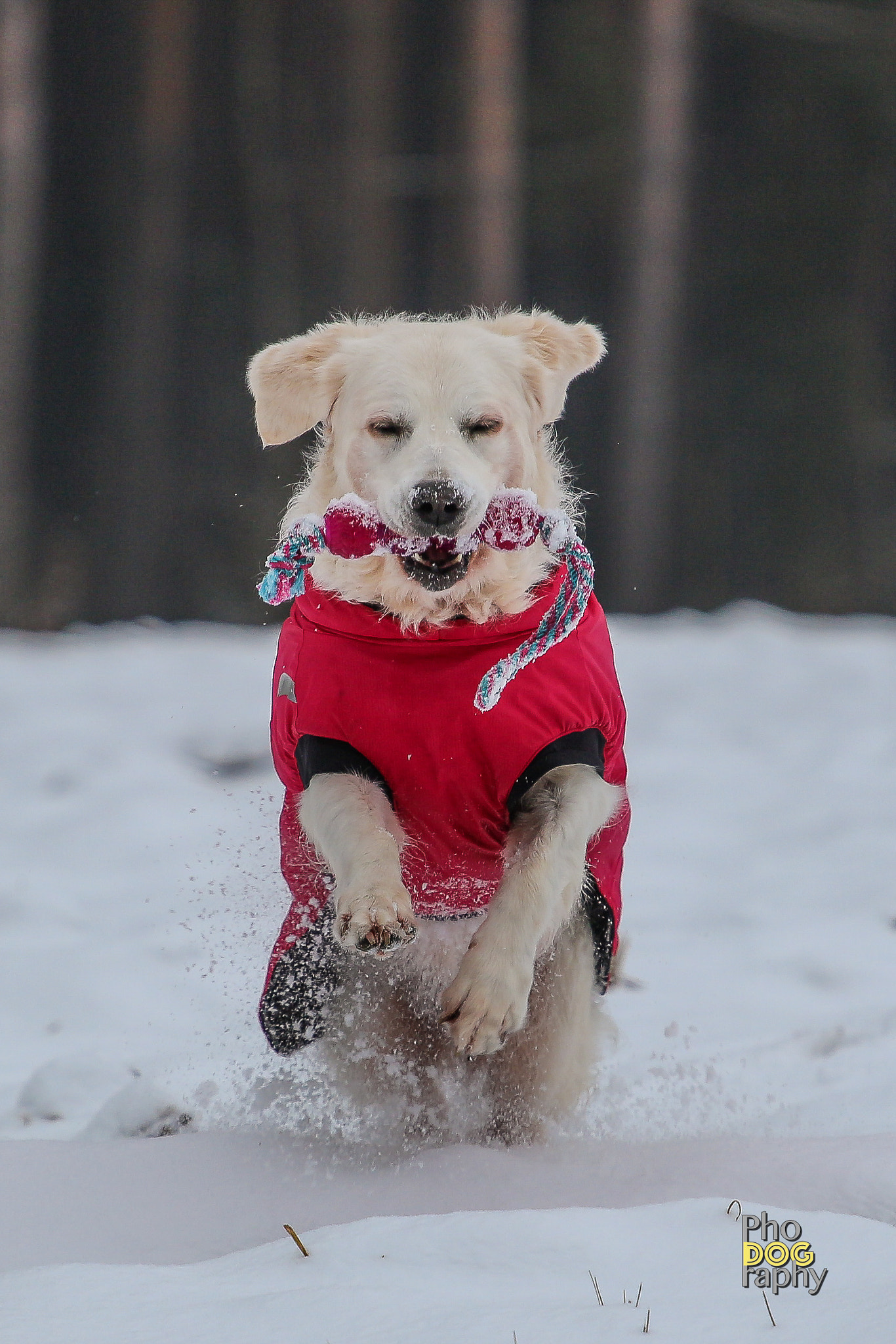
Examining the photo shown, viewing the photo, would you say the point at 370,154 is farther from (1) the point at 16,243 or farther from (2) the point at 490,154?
(1) the point at 16,243

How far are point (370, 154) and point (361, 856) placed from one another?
31.5 ft

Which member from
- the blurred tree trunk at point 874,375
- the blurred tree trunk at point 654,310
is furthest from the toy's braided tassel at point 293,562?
the blurred tree trunk at point 874,375

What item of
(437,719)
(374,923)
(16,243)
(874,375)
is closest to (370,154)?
(16,243)

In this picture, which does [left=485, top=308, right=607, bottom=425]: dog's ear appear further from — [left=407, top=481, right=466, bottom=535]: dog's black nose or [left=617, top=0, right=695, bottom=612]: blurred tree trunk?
[left=617, top=0, right=695, bottom=612]: blurred tree trunk

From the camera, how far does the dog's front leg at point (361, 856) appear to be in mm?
2482

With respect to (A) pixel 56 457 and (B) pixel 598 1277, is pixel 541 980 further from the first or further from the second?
(A) pixel 56 457

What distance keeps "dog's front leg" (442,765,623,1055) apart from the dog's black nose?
2.01 ft

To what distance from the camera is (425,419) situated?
2.94 m

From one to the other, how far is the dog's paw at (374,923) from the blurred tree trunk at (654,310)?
295 inches

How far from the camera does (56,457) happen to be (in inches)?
409

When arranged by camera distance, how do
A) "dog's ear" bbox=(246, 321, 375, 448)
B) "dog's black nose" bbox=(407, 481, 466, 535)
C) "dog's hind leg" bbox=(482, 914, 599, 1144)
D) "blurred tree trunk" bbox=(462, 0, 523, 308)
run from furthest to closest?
"blurred tree trunk" bbox=(462, 0, 523, 308)
"dog's ear" bbox=(246, 321, 375, 448)
"dog's hind leg" bbox=(482, 914, 599, 1144)
"dog's black nose" bbox=(407, 481, 466, 535)

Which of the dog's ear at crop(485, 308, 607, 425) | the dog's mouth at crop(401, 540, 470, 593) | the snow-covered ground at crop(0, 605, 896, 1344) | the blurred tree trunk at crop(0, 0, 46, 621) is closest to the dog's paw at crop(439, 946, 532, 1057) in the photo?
the snow-covered ground at crop(0, 605, 896, 1344)

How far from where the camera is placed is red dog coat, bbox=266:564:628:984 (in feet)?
9.34

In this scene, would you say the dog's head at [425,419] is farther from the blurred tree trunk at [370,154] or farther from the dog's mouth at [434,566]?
the blurred tree trunk at [370,154]
